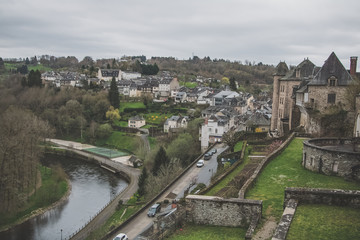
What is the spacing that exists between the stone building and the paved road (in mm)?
19007

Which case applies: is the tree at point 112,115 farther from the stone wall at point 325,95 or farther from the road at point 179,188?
the stone wall at point 325,95

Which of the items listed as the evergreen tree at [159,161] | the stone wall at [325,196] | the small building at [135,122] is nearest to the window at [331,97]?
the stone wall at [325,196]

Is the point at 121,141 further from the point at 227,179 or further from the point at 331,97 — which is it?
the point at 227,179

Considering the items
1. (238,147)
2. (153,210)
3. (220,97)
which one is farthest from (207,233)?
(220,97)

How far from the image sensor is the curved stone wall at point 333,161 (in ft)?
47.3

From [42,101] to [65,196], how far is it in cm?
4819

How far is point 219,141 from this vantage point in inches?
1900

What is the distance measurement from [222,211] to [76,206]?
27.7 metres

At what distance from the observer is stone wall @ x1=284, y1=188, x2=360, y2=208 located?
10.6 m

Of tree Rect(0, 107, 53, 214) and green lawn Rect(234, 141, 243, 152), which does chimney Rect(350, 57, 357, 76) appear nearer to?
green lawn Rect(234, 141, 243, 152)

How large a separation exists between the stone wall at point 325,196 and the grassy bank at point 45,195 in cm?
2853

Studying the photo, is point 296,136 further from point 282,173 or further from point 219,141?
point 219,141

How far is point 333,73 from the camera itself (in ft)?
81.2

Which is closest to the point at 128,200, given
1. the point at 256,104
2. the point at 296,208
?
the point at 296,208
